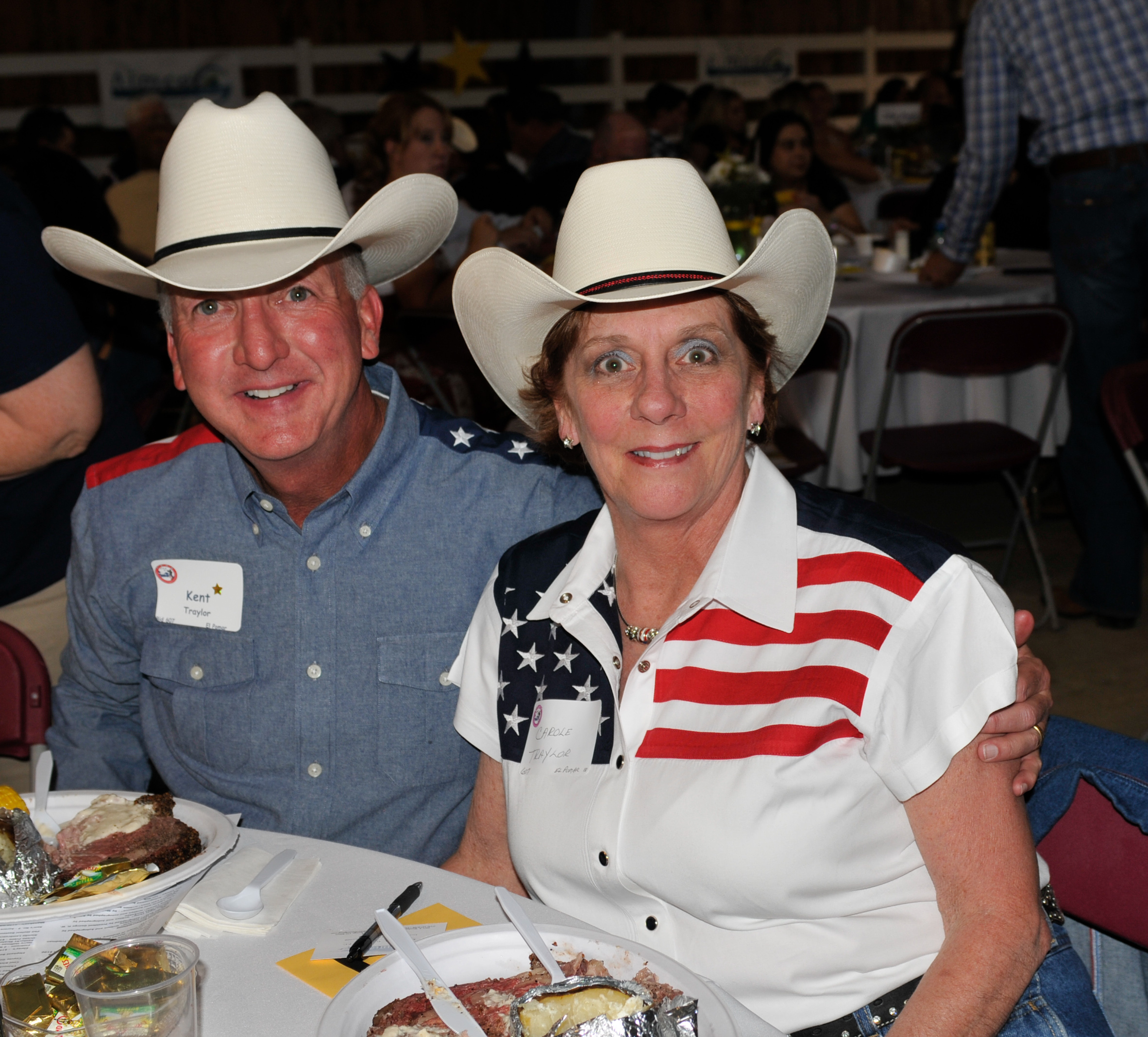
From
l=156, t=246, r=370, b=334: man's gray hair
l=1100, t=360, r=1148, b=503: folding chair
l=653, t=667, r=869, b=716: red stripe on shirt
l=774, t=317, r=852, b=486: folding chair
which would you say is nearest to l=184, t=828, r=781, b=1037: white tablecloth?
l=653, t=667, r=869, b=716: red stripe on shirt

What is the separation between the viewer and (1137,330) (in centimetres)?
438

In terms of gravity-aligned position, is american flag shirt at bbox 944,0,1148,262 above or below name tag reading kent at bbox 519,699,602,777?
above

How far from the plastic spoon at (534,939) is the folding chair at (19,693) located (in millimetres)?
1089

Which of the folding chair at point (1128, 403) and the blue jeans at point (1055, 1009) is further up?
the folding chair at point (1128, 403)

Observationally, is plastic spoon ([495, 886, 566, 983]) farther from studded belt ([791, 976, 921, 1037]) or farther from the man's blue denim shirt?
the man's blue denim shirt

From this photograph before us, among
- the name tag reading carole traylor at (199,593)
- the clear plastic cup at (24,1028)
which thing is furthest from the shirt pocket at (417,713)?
the clear plastic cup at (24,1028)

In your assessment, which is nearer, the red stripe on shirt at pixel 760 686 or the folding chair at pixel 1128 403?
the red stripe on shirt at pixel 760 686

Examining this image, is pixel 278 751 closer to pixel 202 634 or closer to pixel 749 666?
pixel 202 634

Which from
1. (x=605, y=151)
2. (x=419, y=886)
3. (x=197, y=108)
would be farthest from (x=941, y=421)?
(x=419, y=886)

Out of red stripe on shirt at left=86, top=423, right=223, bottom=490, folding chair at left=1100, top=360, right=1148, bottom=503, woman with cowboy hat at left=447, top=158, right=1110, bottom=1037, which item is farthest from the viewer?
folding chair at left=1100, top=360, right=1148, bottom=503

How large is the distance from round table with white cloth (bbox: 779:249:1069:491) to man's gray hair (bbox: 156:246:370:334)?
112 inches

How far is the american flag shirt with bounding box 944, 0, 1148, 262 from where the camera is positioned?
4.18 meters

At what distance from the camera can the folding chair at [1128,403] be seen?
2797mm

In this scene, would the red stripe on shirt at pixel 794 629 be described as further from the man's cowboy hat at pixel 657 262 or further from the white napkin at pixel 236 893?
the white napkin at pixel 236 893
